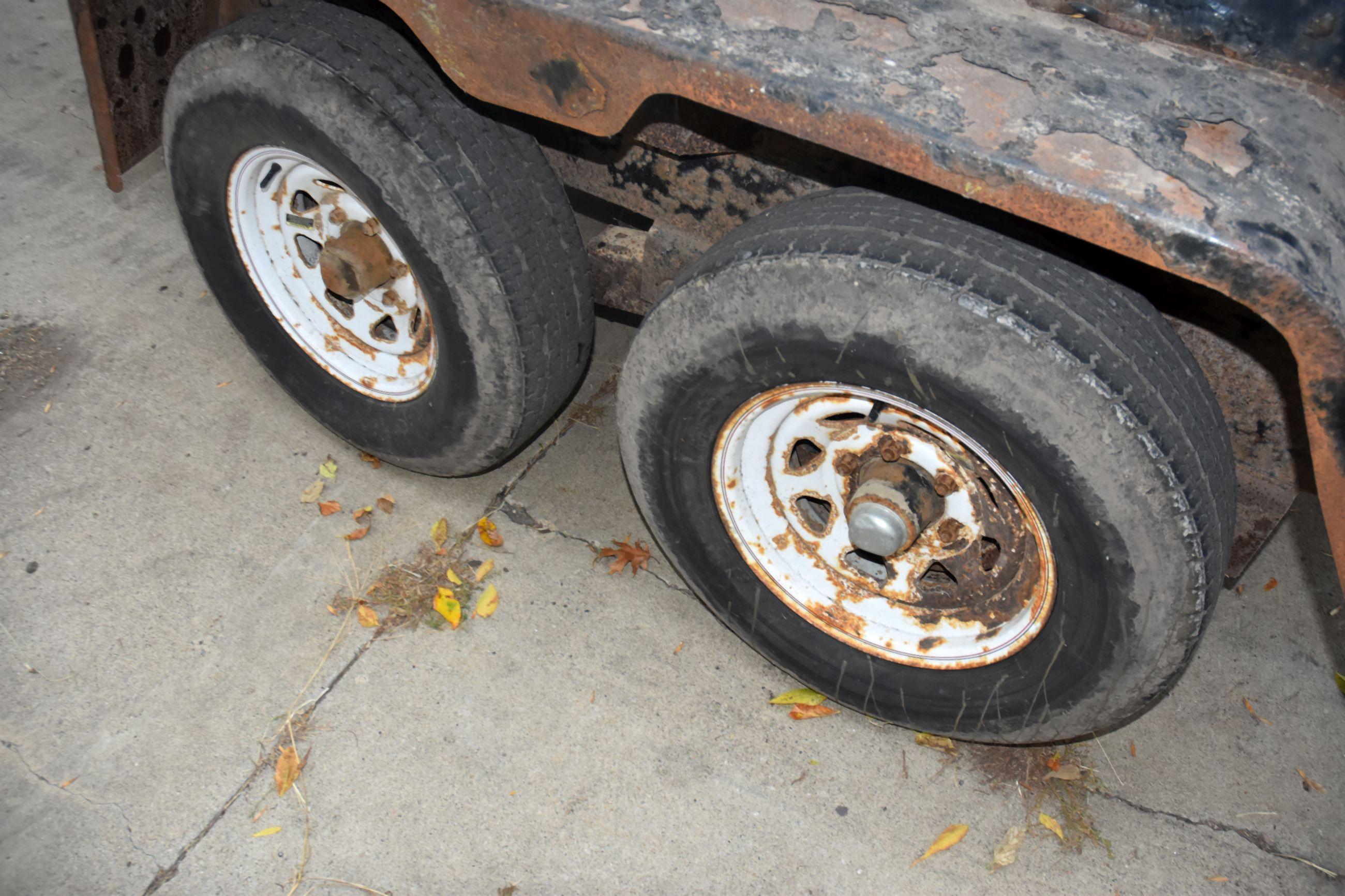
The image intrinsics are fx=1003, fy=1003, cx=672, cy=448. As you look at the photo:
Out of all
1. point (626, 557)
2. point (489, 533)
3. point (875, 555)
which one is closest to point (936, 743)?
point (875, 555)

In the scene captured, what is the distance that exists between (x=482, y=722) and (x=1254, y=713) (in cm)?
215

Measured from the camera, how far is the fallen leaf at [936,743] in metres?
2.71

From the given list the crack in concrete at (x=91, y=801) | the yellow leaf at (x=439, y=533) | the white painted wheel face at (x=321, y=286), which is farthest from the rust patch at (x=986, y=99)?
the crack in concrete at (x=91, y=801)

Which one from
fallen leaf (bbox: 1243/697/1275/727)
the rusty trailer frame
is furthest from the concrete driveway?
the rusty trailer frame

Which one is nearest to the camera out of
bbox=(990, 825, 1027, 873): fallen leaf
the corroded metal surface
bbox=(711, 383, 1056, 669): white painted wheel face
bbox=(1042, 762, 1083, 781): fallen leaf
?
the corroded metal surface

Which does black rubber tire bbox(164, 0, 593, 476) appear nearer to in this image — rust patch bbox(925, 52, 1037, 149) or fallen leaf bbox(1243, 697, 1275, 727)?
rust patch bbox(925, 52, 1037, 149)

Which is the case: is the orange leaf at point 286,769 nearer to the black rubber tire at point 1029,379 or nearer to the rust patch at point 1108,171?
the black rubber tire at point 1029,379

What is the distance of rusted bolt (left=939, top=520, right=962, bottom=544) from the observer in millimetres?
2385

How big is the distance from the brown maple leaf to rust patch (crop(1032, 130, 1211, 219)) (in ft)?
6.01

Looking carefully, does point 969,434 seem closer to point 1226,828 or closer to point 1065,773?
point 1065,773

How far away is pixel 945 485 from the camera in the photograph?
2.33m

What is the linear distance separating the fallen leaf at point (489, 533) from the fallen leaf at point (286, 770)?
0.82 meters

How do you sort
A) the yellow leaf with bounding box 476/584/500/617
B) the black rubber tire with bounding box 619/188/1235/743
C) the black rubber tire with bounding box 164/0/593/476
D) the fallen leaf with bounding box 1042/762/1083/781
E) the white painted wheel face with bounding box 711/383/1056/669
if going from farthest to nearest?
the yellow leaf with bounding box 476/584/500/617, the fallen leaf with bounding box 1042/762/1083/781, the black rubber tire with bounding box 164/0/593/476, the white painted wheel face with bounding box 711/383/1056/669, the black rubber tire with bounding box 619/188/1235/743

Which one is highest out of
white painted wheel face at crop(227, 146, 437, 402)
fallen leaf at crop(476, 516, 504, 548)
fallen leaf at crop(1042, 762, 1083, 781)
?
white painted wheel face at crop(227, 146, 437, 402)
